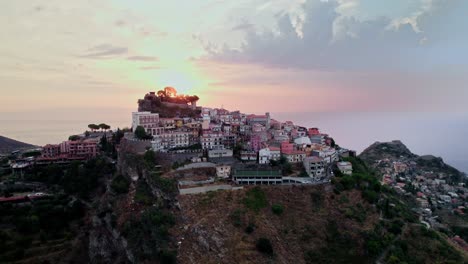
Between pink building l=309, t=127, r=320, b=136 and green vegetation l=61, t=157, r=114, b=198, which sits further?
pink building l=309, t=127, r=320, b=136

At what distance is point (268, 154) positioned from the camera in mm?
37438

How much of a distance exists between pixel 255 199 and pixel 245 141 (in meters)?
12.9

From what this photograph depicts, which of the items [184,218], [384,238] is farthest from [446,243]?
[184,218]

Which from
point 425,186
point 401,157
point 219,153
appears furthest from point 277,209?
point 401,157

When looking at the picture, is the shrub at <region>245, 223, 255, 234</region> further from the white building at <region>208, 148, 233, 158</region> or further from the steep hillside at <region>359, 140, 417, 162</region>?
the steep hillside at <region>359, 140, 417, 162</region>

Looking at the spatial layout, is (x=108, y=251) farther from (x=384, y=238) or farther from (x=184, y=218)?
(x=384, y=238)

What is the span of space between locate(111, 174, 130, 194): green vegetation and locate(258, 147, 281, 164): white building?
1393cm

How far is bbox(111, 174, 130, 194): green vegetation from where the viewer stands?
3332cm

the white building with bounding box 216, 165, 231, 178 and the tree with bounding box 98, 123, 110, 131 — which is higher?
the tree with bounding box 98, 123, 110, 131

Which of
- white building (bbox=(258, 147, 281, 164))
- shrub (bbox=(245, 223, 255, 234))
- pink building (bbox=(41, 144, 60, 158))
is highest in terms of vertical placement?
white building (bbox=(258, 147, 281, 164))

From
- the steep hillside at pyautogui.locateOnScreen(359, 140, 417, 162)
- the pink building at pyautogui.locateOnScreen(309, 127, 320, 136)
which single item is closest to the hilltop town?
the pink building at pyautogui.locateOnScreen(309, 127, 320, 136)

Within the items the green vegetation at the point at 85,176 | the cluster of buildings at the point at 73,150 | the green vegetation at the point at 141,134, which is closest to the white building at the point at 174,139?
the green vegetation at the point at 141,134

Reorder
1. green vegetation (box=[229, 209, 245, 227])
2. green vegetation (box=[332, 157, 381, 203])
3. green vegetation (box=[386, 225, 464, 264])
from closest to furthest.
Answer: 1. green vegetation (box=[386, 225, 464, 264])
2. green vegetation (box=[229, 209, 245, 227])
3. green vegetation (box=[332, 157, 381, 203])

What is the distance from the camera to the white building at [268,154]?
3725cm
